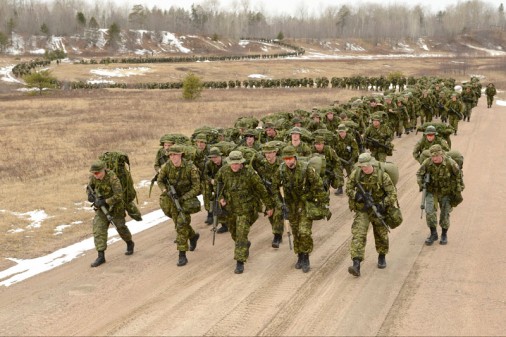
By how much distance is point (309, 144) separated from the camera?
11.1 metres

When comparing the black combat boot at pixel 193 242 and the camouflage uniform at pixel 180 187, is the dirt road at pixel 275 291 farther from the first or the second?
the camouflage uniform at pixel 180 187

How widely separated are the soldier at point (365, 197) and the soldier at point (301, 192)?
1.58 ft

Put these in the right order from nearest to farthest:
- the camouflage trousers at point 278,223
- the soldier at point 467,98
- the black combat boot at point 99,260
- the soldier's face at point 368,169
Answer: the soldier's face at point 368,169 → the black combat boot at point 99,260 → the camouflage trousers at point 278,223 → the soldier at point 467,98

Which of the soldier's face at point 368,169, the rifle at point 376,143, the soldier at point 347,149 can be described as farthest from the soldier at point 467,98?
the soldier's face at point 368,169

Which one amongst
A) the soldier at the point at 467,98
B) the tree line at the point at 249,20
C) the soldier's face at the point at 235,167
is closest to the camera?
the soldier's face at the point at 235,167

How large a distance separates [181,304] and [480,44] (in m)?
150

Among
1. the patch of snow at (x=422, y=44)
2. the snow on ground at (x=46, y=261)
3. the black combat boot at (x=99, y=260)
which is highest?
the patch of snow at (x=422, y=44)

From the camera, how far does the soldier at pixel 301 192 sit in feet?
24.9

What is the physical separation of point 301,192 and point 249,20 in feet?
545

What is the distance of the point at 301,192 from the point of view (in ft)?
25.1

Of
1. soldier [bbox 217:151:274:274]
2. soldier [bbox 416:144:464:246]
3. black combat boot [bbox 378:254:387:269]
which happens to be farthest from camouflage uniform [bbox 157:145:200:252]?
soldier [bbox 416:144:464:246]

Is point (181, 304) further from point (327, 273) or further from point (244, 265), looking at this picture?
point (327, 273)

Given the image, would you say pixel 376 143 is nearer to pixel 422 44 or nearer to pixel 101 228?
pixel 101 228

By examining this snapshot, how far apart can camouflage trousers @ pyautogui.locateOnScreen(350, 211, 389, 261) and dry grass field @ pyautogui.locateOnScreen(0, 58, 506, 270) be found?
5310mm
